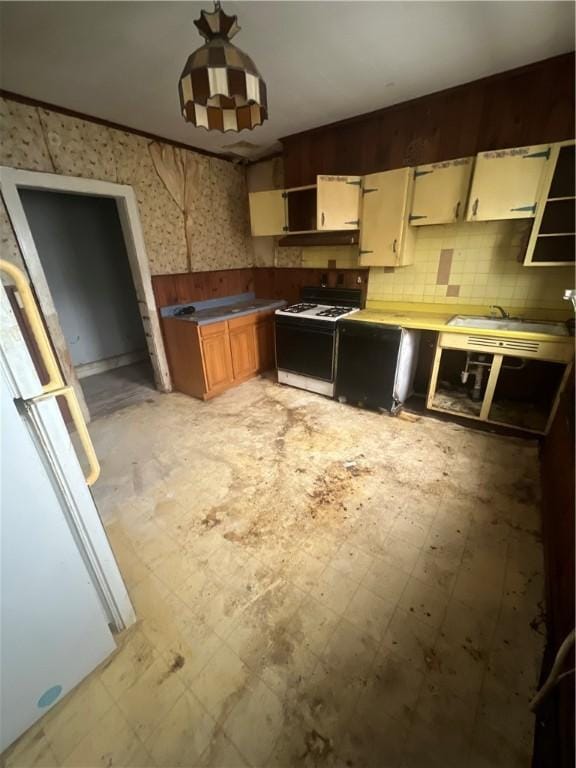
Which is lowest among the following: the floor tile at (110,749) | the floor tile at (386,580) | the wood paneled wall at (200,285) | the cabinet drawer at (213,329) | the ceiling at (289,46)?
the floor tile at (110,749)

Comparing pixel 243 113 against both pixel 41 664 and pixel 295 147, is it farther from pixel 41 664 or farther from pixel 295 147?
pixel 41 664

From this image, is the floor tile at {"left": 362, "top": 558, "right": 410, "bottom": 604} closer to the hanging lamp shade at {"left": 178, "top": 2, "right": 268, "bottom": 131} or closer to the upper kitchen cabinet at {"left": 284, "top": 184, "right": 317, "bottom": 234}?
the hanging lamp shade at {"left": 178, "top": 2, "right": 268, "bottom": 131}

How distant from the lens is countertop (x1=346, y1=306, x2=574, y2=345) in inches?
84.7

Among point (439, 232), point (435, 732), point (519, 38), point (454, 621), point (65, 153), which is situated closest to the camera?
point (435, 732)

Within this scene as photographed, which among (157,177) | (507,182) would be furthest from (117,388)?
(507,182)

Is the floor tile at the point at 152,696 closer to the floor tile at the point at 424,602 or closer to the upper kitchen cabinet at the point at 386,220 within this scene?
the floor tile at the point at 424,602

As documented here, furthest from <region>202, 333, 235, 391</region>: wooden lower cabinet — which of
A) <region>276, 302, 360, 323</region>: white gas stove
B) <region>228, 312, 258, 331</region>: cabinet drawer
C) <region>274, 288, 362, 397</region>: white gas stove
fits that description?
<region>276, 302, 360, 323</region>: white gas stove

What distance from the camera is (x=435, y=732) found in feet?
3.35

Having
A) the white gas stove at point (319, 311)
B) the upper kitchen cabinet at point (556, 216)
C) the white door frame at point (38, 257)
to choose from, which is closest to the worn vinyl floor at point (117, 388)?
the white door frame at point (38, 257)

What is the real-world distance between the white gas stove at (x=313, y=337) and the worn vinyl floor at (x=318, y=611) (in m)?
0.99

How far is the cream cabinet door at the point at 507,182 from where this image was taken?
2072 mm

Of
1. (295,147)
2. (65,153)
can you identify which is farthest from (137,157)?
(295,147)

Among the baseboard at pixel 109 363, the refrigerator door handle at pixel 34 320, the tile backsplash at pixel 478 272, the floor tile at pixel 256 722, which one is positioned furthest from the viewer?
the baseboard at pixel 109 363

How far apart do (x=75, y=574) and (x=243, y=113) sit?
2.21 meters
